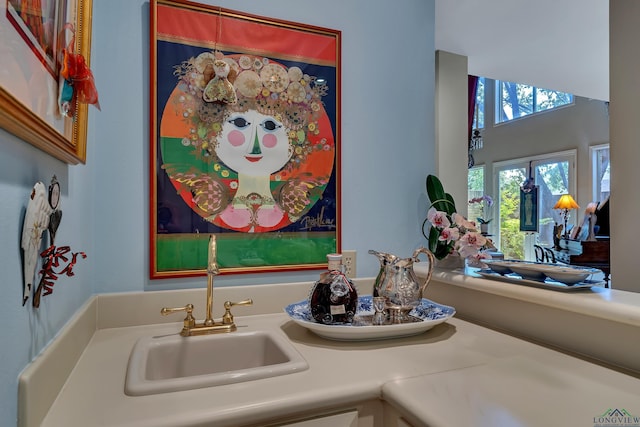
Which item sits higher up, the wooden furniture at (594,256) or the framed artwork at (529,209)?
the framed artwork at (529,209)

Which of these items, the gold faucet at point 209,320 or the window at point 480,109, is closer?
the gold faucet at point 209,320

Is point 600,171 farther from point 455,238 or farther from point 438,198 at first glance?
point 455,238

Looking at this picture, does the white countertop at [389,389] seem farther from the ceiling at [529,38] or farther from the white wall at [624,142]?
the ceiling at [529,38]

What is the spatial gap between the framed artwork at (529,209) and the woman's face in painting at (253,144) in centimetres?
587

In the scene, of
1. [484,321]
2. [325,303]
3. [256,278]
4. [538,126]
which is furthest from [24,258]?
[538,126]

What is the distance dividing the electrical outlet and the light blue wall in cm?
3

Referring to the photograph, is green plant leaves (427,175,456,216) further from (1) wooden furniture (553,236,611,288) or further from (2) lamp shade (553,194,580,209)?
(2) lamp shade (553,194,580,209)

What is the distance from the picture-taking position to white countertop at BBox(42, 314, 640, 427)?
2.23 feet

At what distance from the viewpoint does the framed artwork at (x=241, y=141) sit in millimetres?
1294

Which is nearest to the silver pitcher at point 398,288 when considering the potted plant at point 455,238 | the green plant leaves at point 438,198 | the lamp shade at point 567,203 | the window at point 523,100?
the potted plant at point 455,238

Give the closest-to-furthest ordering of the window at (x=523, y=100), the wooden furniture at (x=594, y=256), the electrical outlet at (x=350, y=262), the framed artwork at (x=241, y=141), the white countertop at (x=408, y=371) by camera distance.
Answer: the white countertop at (x=408, y=371) → the framed artwork at (x=241, y=141) → the electrical outlet at (x=350, y=262) → the wooden furniture at (x=594, y=256) → the window at (x=523, y=100)

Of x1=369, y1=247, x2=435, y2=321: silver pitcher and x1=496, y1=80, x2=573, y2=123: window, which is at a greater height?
x1=496, y1=80, x2=573, y2=123: window

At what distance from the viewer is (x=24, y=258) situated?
1.97ft

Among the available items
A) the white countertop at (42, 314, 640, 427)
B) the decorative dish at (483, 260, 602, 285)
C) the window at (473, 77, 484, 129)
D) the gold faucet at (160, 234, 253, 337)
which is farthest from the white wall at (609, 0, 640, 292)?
the window at (473, 77, 484, 129)
